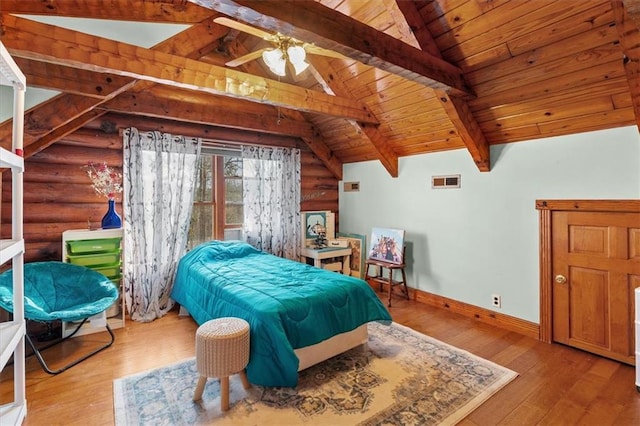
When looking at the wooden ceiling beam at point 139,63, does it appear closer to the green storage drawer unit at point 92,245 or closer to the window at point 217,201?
the window at point 217,201

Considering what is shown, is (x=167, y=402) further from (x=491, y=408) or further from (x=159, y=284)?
(x=491, y=408)

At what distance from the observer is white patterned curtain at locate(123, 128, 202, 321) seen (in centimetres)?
366

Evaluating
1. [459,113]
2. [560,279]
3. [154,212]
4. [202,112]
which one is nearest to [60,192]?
[154,212]

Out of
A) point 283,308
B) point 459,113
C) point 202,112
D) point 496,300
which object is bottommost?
point 496,300

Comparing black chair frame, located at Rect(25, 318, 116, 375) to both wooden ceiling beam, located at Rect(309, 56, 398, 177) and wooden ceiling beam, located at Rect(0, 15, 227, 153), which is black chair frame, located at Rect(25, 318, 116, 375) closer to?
wooden ceiling beam, located at Rect(0, 15, 227, 153)

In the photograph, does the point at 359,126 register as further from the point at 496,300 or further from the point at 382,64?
the point at 496,300

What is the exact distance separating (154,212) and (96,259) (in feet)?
2.52

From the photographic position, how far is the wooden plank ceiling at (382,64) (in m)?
1.97

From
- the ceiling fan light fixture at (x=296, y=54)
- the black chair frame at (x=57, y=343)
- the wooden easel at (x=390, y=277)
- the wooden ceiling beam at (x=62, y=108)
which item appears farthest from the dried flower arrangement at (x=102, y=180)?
the wooden easel at (x=390, y=277)

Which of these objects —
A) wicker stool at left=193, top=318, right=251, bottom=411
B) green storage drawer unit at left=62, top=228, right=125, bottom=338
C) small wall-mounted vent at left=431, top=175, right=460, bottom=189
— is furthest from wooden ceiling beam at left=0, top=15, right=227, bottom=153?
small wall-mounted vent at left=431, top=175, right=460, bottom=189

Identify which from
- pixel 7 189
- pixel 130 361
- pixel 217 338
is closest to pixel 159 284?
pixel 130 361

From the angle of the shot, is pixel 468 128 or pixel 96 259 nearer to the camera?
pixel 468 128

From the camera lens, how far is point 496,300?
3562mm

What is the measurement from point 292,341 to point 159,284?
7.68 ft
